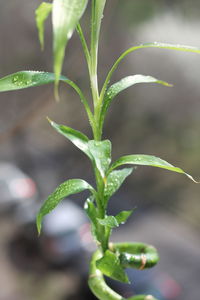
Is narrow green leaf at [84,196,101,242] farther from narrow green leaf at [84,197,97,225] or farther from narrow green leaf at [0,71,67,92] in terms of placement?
narrow green leaf at [0,71,67,92]

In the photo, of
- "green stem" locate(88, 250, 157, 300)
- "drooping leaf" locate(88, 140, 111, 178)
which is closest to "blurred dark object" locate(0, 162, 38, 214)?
"green stem" locate(88, 250, 157, 300)

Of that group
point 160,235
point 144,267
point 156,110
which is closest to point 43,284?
point 160,235

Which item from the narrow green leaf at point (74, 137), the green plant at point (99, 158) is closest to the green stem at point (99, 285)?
the green plant at point (99, 158)

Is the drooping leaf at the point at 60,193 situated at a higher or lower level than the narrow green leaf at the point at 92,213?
higher

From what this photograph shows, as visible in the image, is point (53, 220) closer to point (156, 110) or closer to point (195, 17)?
point (156, 110)

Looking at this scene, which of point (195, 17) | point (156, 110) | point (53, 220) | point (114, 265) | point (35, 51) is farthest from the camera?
point (156, 110)

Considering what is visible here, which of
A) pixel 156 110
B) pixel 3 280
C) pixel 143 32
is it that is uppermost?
pixel 143 32

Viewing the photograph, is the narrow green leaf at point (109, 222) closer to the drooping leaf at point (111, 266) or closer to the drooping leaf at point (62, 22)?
the drooping leaf at point (111, 266)

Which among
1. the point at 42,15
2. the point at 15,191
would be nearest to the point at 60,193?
the point at 42,15
